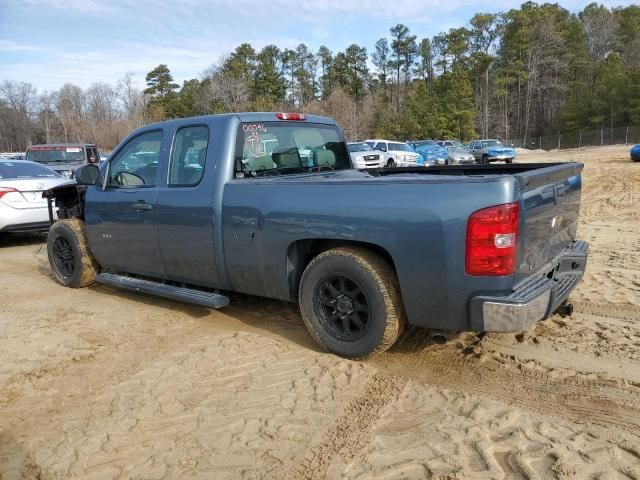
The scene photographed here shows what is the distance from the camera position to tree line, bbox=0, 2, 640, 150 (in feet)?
211

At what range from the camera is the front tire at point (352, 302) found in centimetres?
363

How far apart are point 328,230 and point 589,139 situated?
6635 centimetres

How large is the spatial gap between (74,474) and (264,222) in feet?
6.81

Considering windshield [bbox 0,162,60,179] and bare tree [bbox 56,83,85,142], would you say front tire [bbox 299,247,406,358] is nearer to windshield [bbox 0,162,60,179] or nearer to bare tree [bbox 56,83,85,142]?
windshield [bbox 0,162,60,179]

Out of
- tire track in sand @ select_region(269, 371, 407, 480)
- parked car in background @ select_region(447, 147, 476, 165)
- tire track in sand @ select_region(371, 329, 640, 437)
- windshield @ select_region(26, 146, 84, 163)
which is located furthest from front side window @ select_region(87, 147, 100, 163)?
parked car in background @ select_region(447, 147, 476, 165)

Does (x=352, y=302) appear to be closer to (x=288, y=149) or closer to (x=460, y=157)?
(x=288, y=149)

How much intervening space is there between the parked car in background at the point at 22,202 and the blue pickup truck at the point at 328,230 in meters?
3.68

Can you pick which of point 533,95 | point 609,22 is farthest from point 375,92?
point 609,22

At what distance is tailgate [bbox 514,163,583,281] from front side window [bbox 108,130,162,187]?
3.32m

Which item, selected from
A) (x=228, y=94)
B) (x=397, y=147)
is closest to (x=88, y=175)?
(x=397, y=147)

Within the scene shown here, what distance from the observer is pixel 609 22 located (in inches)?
3024

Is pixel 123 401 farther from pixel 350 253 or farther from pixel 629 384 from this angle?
pixel 629 384

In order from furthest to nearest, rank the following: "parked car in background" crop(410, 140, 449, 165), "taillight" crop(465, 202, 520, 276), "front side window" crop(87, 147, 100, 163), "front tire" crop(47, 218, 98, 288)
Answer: "parked car in background" crop(410, 140, 449, 165), "front side window" crop(87, 147, 100, 163), "front tire" crop(47, 218, 98, 288), "taillight" crop(465, 202, 520, 276)

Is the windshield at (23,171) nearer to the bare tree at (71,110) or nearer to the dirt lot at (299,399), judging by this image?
the dirt lot at (299,399)
